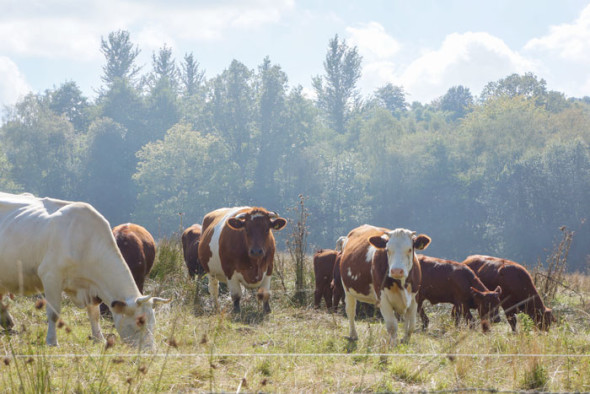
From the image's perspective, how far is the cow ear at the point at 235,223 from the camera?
453 inches

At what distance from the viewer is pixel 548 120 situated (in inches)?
Answer: 2581

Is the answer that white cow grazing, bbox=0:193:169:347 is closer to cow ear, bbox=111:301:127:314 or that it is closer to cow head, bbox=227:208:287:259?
cow ear, bbox=111:301:127:314

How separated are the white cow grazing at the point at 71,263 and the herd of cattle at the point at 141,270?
0.01 metres

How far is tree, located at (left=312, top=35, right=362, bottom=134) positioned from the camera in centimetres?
9788

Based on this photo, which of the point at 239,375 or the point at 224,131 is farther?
the point at 224,131

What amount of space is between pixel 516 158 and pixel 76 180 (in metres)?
46.8

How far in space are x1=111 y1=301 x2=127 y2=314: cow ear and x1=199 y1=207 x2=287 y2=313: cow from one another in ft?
13.3

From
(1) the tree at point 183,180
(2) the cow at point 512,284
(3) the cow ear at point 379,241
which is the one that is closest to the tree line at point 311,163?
(1) the tree at point 183,180

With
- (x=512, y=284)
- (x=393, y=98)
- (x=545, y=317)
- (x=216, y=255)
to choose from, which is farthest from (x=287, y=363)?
(x=393, y=98)

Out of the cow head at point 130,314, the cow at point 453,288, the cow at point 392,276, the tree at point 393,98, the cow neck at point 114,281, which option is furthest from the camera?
the tree at point 393,98

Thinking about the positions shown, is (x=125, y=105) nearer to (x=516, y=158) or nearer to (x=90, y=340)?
(x=516, y=158)

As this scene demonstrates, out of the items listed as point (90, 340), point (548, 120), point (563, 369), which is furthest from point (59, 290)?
point (548, 120)

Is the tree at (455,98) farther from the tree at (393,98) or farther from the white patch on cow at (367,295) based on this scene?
the white patch on cow at (367,295)

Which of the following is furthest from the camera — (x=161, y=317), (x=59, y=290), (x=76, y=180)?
(x=76, y=180)
